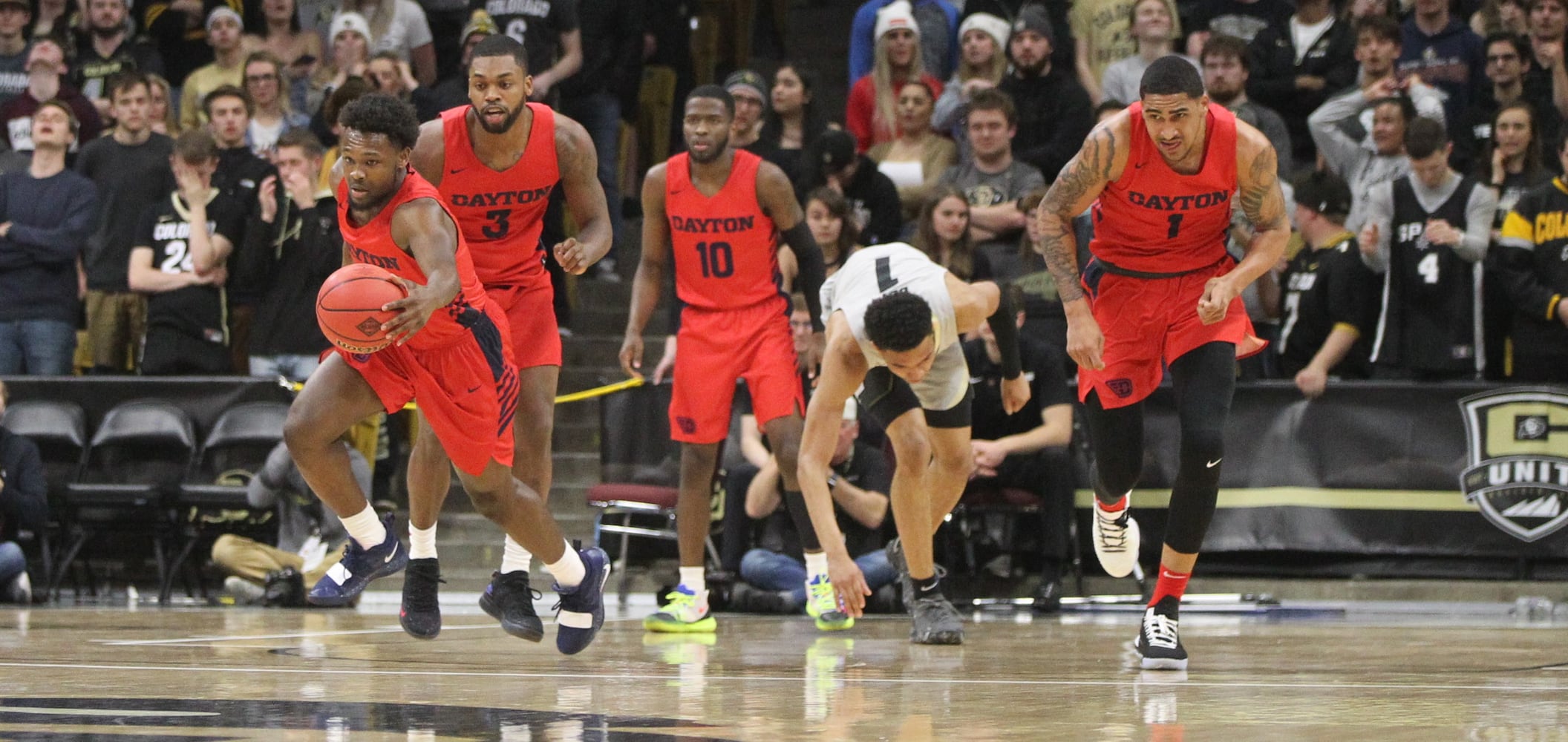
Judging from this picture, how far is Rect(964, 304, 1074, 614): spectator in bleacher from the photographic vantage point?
30.3 ft

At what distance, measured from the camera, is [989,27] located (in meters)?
11.6

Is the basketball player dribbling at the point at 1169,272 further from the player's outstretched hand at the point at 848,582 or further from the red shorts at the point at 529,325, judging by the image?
the red shorts at the point at 529,325

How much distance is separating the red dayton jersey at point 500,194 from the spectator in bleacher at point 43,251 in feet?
16.4

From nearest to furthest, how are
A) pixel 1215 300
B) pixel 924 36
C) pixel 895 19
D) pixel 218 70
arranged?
pixel 1215 300 < pixel 895 19 < pixel 924 36 < pixel 218 70

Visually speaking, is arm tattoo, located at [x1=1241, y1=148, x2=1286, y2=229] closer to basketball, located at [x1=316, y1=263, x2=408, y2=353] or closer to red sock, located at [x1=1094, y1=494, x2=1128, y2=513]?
red sock, located at [x1=1094, y1=494, x2=1128, y2=513]

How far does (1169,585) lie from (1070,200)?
1.34 meters

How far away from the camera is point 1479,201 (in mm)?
9555

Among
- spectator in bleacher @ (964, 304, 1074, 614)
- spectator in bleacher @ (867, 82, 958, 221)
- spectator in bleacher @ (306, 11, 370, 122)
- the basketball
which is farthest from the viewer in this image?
spectator in bleacher @ (306, 11, 370, 122)

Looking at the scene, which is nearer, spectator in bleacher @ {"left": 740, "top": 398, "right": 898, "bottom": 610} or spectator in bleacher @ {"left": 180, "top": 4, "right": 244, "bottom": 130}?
spectator in bleacher @ {"left": 740, "top": 398, "right": 898, "bottom": 610}

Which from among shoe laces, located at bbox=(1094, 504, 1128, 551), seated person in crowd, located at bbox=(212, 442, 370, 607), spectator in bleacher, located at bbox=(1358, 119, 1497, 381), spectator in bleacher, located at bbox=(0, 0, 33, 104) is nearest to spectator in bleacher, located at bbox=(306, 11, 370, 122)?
spectator in bleacher, located at bbox=(0, 0, 33, 104)

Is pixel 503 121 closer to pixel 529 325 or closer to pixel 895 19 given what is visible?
pixel 529 325

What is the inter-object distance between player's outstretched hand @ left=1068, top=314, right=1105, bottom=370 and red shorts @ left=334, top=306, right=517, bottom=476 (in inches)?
75.0

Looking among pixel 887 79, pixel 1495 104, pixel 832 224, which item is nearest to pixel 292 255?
pixel 832 224

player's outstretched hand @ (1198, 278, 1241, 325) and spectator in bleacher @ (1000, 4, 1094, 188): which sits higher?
spectator in bleacher @ (1000, 4, 1094, 188)
